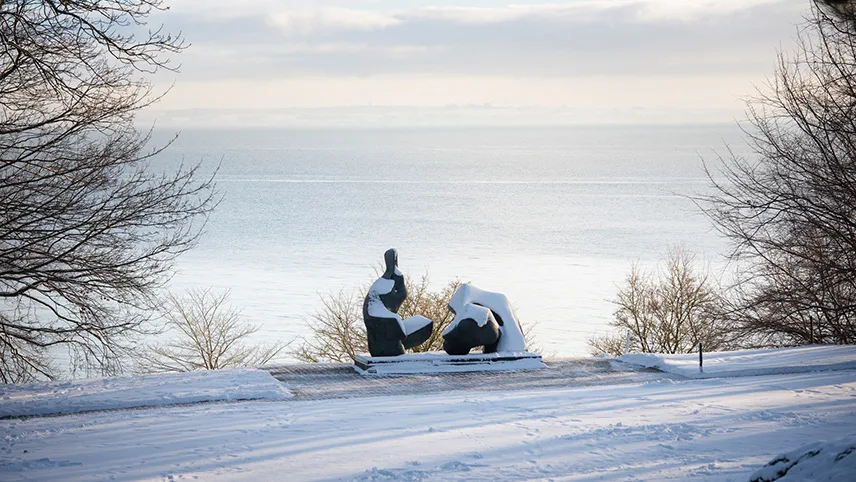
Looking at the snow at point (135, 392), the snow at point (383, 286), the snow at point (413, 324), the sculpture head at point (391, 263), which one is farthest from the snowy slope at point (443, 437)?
the sculpture head at point (391, 263)

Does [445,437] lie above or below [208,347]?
below

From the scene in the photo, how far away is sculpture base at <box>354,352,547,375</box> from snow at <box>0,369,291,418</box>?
1.83m

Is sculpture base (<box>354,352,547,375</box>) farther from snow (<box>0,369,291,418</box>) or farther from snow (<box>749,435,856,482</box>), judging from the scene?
snow (<box>749,435,856,482</box>)

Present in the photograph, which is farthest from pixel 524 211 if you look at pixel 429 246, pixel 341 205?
pixel 429 246

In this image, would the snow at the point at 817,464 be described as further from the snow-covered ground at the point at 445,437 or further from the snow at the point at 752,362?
the snow at the point at 752,362

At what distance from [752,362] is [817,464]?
899 cm

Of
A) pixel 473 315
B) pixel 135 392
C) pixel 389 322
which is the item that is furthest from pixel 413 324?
pixel 135 392

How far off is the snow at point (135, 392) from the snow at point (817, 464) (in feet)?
22.4

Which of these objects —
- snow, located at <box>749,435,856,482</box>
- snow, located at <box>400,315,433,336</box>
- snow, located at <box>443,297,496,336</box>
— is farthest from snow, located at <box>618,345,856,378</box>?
snow, located at <box>749,435,856,482</box>

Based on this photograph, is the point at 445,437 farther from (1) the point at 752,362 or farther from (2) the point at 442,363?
(1) the point at 752,362

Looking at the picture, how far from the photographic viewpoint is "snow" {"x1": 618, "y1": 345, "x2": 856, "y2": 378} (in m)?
14.0

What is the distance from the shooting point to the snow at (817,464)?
5.82m

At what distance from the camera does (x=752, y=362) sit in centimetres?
1456

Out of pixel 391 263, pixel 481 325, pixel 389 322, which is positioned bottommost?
pixel 481 325
